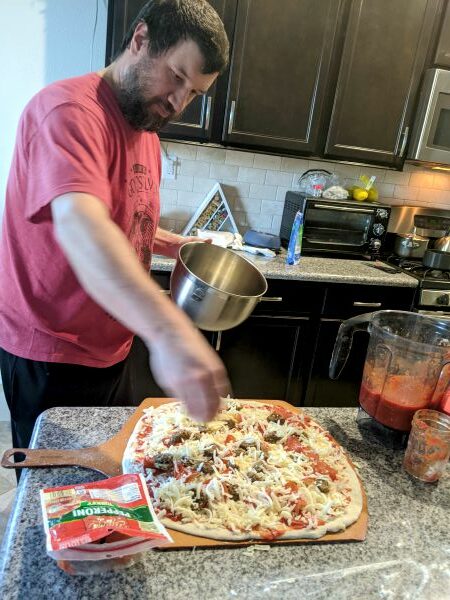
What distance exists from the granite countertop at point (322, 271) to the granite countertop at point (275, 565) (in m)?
1.47

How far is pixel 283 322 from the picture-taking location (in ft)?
8.26

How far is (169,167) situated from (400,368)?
6.77ft

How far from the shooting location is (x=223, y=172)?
9.47 feet

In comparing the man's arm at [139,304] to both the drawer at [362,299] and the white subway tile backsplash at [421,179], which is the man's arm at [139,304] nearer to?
the drawer at [362,299]

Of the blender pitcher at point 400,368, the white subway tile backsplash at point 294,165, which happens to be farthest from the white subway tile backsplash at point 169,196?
the blender pitcher at point 400,368

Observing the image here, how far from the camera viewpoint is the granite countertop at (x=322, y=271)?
2387 mm

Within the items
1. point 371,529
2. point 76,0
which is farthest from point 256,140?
point 371,529

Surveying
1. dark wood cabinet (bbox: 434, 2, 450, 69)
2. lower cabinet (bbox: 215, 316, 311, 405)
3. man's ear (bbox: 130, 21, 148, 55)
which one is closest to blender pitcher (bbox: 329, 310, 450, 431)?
man's ear (bbox: 130, 21, 148, 55)

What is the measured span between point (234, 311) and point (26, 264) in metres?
0.55

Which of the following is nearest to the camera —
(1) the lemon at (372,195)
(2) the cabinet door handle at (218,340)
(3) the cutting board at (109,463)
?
(3) the cutting board at (109,463)

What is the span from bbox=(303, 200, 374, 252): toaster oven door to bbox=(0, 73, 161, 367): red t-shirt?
153 centimetres

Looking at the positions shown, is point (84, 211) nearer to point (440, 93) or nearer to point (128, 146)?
point (128, 146)

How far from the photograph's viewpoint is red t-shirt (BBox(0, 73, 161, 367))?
1112 millimetres

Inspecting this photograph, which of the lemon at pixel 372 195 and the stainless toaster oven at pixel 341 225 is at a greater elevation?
the lemon at pixel 372 195
